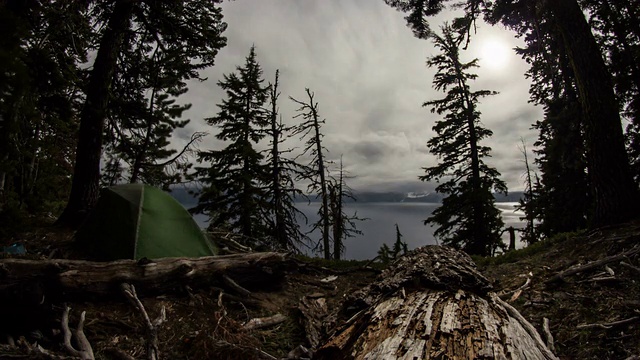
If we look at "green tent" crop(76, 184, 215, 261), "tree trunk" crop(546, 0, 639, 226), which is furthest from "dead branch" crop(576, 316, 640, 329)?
"green tent" crop(76, 184, 215, 261)

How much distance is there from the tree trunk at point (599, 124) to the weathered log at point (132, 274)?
7.26 meters

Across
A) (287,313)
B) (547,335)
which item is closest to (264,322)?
(287,313)

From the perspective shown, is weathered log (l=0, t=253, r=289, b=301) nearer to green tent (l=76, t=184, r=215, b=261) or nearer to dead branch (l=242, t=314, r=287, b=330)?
green tent (l=76, t=184, r=215, b=261)

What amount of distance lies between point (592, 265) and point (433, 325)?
388 centimetres

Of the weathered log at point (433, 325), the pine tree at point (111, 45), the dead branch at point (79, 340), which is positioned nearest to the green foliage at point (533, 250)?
the weathered log at point (433, 325)

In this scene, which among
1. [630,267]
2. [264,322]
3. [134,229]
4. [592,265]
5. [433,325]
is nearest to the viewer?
[433,325]

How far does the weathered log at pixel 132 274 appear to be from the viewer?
329cm

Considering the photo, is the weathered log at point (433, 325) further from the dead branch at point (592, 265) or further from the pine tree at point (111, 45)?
the pine tree at point (111, 45)

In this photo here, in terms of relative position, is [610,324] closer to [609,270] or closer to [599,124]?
[609,270]

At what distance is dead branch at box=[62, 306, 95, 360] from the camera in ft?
8.72

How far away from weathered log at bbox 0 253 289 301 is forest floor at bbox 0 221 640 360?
0.57ft

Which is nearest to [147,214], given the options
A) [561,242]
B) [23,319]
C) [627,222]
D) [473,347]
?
[23,319]

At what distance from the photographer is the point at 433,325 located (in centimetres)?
262

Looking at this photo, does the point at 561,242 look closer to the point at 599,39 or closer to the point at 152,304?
the point at 152,304
